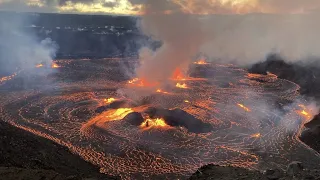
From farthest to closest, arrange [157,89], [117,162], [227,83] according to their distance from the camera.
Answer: [227,83], [157,89], [117,162]

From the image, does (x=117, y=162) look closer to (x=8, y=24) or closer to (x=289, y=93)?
(x=289, y=93)

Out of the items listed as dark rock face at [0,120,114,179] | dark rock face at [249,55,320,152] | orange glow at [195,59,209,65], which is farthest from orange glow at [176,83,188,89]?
orange glow at [195,59,209,65]

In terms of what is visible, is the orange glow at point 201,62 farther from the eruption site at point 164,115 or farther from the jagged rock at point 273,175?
the jagged rock at point 273,175

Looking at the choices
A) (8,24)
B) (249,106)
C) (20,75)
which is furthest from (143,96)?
(8,24)

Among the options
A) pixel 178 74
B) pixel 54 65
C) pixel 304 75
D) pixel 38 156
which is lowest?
pixel 38 156

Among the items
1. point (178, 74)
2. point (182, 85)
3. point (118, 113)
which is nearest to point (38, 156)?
point (118, 113)

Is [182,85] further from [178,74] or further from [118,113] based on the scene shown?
[118,113]
